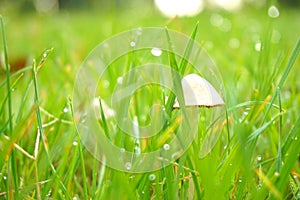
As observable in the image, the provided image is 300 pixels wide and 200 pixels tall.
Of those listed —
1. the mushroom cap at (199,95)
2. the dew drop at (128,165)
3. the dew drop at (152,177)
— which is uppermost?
the mushroom cap at (199,95)

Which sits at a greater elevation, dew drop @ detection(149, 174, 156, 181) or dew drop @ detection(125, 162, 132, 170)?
dew drop @ detection(125, 162, 132, 170)

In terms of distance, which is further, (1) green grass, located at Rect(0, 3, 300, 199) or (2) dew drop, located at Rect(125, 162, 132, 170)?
(2) dew drop, located at Rect(125, 162, 132, 170)

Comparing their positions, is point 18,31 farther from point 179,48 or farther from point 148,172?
point 148,172

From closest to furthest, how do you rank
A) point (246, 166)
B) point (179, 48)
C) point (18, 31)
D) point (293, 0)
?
point (246, 166) < point (179, 48) < point (18, 31) < point (293, 0)

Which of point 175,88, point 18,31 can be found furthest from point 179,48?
point 18,31

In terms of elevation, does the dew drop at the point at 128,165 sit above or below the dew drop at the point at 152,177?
above

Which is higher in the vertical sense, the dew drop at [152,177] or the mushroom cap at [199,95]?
the mushroom cap at [199,95]

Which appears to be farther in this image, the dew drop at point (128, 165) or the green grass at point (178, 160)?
the dew drop at point (128, 165)

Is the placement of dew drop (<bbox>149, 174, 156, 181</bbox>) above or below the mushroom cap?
below

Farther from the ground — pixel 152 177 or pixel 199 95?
pixel 199 95

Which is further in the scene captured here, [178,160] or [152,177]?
[178,160]

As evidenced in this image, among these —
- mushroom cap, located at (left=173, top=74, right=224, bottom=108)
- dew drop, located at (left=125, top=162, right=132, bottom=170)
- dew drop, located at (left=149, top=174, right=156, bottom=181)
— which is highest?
mushroom cap, located at (left=173, top=74, right=224, bottom=108)
